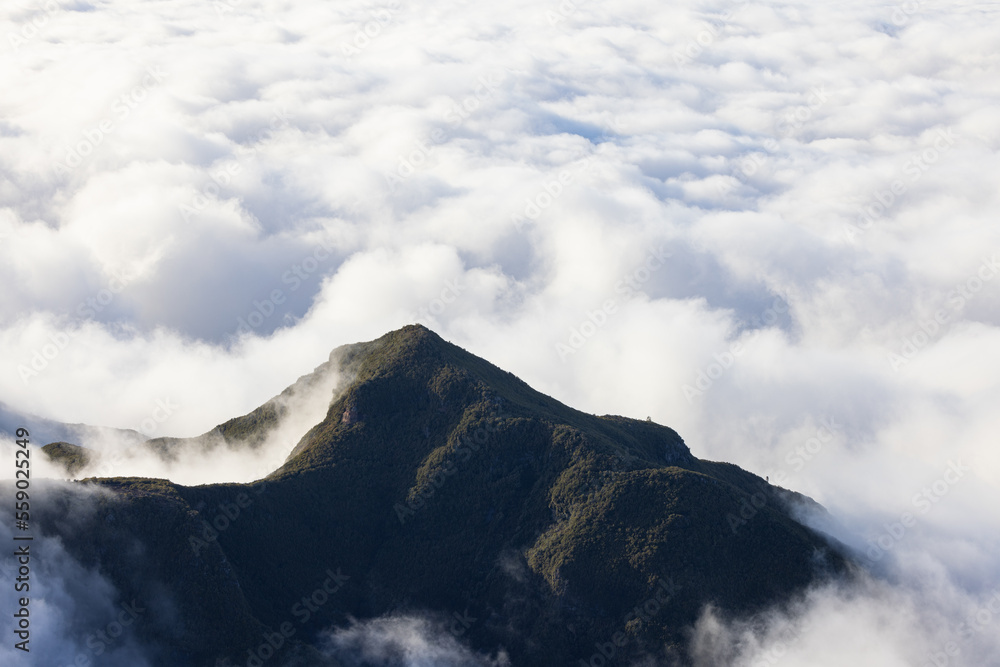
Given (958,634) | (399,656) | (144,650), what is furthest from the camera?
(958,634)

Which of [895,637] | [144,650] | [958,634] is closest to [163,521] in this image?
[144,650]

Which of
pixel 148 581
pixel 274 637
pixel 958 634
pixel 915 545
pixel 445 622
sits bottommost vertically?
pixel 915 545

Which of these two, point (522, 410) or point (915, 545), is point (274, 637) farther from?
point (915, 545)

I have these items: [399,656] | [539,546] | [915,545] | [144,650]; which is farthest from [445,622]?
[915,545]

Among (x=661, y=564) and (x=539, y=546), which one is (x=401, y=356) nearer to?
(x=539, y=546)

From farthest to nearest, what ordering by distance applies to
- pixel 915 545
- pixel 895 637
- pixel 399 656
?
pixel 915 545 → pixel 895 637 → pixel 399 656

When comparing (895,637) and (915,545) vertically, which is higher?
(895,637)

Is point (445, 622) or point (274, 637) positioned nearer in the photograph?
point (274, 637)
